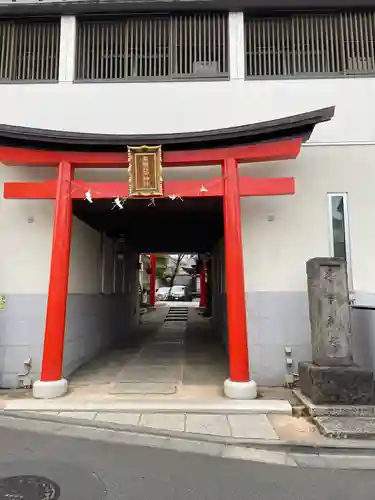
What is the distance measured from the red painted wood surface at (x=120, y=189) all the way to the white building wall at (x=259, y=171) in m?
0.78

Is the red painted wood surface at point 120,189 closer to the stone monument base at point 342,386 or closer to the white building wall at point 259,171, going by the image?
the white building wall at point 259,171

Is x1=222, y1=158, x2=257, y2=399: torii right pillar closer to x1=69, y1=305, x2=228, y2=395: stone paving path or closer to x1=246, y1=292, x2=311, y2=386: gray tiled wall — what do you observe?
x1=246, y1=292, x2=311, y2=386: gray tiled wall

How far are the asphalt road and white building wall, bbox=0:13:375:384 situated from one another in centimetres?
326

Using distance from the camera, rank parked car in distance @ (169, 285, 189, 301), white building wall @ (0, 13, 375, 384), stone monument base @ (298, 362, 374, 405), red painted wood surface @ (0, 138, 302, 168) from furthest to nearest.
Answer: parked car in distance @ (169, 285, 189, 301) → white building wall @ (0, 13, 375, 384) → red painted wood surface @ (0, 138, 302, 168) → stone monument base @ (298, 362, 374, 405)

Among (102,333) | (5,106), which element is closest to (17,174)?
(5,106)

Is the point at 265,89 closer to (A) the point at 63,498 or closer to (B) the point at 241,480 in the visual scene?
(B) the point at 241,480

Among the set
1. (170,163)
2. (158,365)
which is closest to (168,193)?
(170,163)

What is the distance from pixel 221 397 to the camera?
632cm

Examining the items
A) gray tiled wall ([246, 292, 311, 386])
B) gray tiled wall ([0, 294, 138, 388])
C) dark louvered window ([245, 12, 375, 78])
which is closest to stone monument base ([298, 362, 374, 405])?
gray tiled wall ([246, 292, 311, 386])

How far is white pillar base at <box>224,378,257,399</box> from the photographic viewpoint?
20.4 ft

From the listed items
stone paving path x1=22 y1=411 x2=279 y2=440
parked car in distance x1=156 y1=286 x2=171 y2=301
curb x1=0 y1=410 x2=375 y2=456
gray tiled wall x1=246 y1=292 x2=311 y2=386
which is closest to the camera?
curb x1=0 y1=410 x2=375 y2=456

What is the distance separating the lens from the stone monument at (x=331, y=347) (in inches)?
222

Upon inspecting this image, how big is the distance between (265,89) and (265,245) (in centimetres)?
323

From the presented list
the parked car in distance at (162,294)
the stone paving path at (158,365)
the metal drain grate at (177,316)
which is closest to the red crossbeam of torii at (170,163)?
the stone paving path at (158,365)
